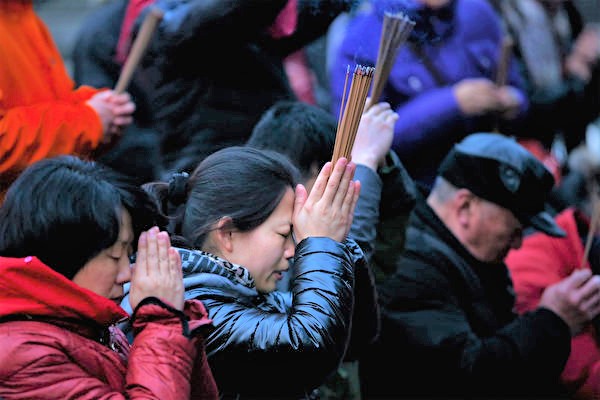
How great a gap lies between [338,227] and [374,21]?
1870 millimetres

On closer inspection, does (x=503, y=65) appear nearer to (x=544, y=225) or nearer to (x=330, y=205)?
(x=544, y=225)

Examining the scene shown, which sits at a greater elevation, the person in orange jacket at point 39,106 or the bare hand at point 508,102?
the person in orange jacket at point 39,106

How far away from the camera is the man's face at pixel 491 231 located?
3.86m

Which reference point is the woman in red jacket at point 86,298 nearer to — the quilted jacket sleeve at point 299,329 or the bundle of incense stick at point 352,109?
the quilted jacket sleeve at point 299,329

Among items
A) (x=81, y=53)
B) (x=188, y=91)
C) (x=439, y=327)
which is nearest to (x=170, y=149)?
(x=188, y=91)

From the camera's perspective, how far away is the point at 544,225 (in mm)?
3945

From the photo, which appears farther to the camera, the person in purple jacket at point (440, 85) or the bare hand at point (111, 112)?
the person in purple jacket at point (440, 85)

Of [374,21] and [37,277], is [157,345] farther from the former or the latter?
[374,21]

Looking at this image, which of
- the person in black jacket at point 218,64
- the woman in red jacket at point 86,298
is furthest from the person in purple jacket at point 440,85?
the woman in red jacket at point 86,298

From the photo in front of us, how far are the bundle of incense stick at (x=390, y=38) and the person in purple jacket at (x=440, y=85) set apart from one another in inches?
47.2

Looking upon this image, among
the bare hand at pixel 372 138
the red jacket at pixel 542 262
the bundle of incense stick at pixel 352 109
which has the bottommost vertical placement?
the red jacket at pixel 542 262

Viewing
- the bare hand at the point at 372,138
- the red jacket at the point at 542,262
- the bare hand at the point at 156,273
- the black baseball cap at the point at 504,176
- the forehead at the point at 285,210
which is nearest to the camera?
the bare hand at the point at 156,273

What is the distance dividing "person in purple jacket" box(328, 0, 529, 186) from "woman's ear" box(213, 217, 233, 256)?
1.77 m

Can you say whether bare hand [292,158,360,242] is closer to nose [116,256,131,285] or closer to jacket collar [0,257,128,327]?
nose [116,256,131,285]
